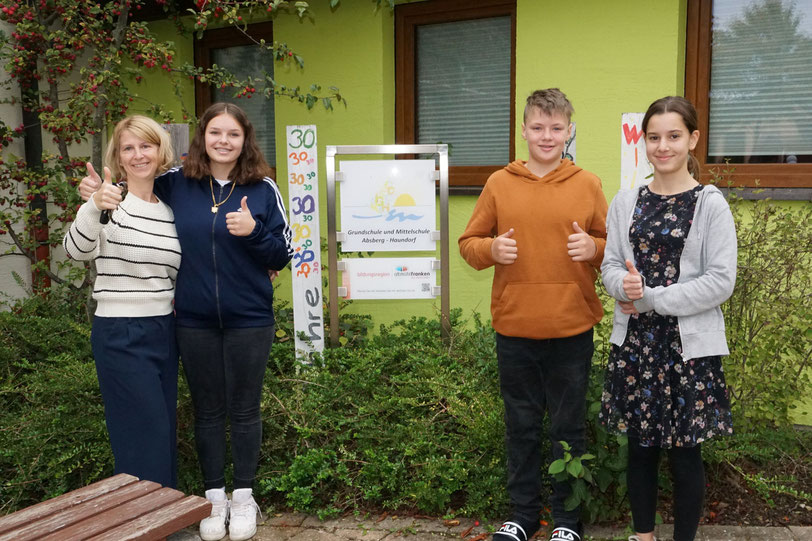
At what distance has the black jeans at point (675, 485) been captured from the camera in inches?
99.1

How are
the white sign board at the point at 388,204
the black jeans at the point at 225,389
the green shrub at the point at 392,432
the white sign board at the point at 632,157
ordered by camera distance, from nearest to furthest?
the black jeans at the point at 225,389 < the green shrub at the point at 392,432 < the white sign board at the point at 632,157 < the white sign board at the point at 388,204

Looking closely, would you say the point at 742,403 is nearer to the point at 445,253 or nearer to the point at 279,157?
the point at 445,253

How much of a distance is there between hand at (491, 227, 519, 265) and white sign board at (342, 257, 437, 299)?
1.93 meters

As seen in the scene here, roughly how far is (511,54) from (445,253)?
1961 mm

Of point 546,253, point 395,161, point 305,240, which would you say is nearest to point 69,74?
point 305,240

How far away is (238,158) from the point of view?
310 cm

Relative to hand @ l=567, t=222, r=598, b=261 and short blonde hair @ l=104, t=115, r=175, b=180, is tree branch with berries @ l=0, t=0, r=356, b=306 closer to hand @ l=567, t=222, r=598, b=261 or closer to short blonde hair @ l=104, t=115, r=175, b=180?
short blonde hair @ l=104, t=115, r=175, b=180

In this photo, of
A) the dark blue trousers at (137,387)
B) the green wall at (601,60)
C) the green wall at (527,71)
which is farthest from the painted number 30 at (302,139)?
the dark blue trousers at (137,387)

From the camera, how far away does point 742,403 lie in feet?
10.6

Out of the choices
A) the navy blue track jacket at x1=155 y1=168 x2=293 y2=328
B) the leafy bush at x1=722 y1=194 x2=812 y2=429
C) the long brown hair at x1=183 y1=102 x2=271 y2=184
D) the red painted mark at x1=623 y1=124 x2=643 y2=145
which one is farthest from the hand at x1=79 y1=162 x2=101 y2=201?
the leafy bush at x1=722 y1=194 x2=812 y2=429

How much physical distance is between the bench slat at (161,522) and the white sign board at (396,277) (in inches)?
104

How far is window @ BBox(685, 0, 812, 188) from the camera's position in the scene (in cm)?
473

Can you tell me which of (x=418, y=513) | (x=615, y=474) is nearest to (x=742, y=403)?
(x=615, y=474)

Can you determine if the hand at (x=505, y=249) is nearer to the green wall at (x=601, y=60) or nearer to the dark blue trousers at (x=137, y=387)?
the dark blue trousers at (x=137, y=387)
